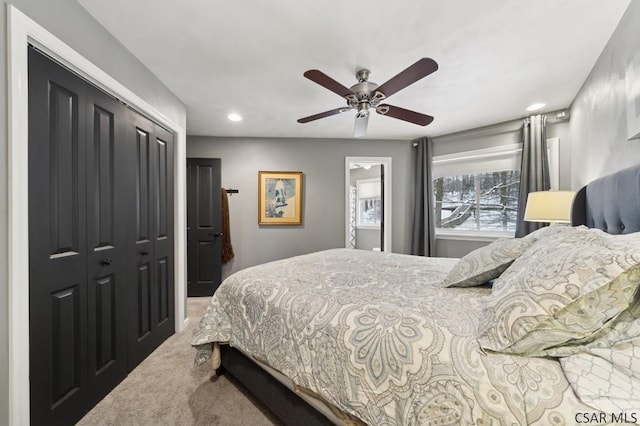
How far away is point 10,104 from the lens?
1.08m

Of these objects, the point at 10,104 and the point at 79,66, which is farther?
the point at 79,66

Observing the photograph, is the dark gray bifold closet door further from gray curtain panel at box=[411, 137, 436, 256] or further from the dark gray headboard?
gray curtain panel at box=[411, 137, 436, 256]

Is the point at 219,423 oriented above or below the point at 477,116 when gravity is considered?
below

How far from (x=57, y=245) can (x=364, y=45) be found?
7.24ft

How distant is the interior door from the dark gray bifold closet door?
1650 mm

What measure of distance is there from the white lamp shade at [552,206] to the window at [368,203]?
3.63m

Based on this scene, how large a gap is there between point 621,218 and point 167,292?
335 cm

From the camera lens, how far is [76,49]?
1.43 m

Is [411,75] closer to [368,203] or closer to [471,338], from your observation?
[471,338]

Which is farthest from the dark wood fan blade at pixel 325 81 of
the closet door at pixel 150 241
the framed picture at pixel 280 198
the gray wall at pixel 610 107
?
the framed picture at pixel 280 198

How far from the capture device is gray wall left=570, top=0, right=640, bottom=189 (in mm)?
1455

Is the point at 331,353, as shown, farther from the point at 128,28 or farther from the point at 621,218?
the point at 128,28

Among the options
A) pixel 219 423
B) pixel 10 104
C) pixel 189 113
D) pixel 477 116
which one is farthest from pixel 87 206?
pixel 477 116

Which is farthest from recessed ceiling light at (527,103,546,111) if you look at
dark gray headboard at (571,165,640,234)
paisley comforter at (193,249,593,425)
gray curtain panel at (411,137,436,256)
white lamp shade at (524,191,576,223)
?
paisley comforter at (193,249,593,425)
